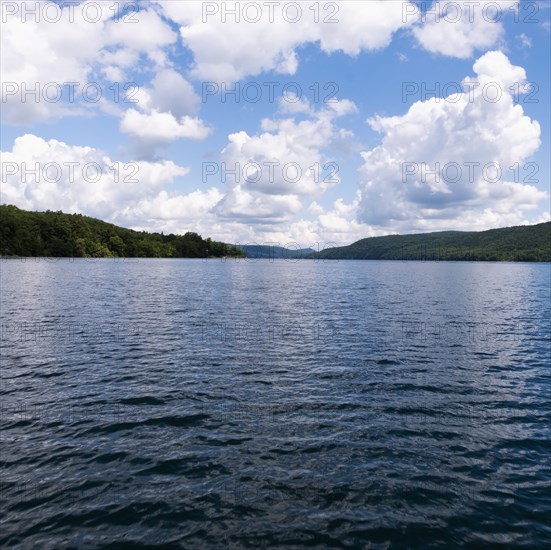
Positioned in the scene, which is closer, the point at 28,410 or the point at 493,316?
the point at 28,410

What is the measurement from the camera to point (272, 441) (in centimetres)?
1839

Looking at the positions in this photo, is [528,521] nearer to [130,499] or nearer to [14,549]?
[130,499]

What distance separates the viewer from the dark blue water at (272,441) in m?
12.9

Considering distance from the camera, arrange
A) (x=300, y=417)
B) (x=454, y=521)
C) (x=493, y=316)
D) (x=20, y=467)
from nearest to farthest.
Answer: (x=454, y=521) < (x=20, y=467) < (x=300, y=417) < (x=493, y=316)

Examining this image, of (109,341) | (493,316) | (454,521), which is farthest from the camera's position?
(493,316)

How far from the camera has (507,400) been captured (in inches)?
950

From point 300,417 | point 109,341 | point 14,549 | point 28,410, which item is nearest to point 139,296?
point 109,341

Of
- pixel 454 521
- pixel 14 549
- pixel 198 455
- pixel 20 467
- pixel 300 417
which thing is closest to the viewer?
pixel 14 549

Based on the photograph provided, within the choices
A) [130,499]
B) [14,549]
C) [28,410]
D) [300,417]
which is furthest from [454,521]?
[28,410]

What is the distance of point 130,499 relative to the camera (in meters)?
14.0

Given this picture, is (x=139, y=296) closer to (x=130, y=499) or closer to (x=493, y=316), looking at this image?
(x=493, y=316)

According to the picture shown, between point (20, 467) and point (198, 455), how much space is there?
6704mm

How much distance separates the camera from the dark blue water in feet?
42.3

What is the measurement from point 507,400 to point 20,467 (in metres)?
24.7
